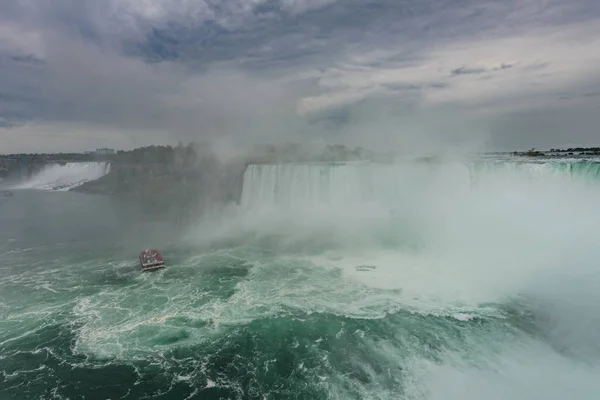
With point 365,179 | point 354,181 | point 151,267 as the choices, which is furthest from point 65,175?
point 365,179

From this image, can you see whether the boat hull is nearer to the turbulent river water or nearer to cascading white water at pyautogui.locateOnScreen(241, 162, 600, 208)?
the turbulent river water

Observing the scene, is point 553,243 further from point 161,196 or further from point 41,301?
point 161,196

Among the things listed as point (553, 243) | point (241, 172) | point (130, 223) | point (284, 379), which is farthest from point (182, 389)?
point (241, 172)

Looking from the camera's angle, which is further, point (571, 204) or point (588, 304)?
point (571, 204)

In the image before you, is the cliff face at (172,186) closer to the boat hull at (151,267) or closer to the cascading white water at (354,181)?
the cascading white water at (354,181)

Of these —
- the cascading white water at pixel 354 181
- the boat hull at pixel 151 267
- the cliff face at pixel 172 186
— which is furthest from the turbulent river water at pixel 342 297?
the cliff face at pixel 172 186
